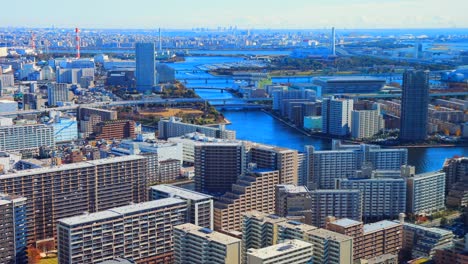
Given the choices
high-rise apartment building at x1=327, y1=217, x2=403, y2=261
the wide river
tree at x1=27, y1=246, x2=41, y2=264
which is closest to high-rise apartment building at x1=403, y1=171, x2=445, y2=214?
high-rise apartment building at x1=327, y1=217, x2=403, y2=261

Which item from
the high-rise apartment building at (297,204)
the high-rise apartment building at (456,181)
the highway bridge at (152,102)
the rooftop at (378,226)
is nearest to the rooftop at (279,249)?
the rooftop at (378,226)

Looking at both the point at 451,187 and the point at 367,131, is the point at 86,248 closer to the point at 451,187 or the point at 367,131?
the point at 451,187

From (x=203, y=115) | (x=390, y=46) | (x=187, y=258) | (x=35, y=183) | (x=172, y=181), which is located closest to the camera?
(x=187, y=258)

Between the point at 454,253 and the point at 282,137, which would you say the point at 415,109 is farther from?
the point at 454,253

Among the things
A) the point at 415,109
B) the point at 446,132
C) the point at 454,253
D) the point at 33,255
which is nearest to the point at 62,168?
the point at 33,255

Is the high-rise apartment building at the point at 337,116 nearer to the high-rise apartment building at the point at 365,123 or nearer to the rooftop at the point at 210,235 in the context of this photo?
the high-rise apartment building at the point at 365,123

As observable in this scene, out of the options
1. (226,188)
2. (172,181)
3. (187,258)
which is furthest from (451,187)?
(187,258)

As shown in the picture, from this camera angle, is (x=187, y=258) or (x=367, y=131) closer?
(x=187, y=258)
